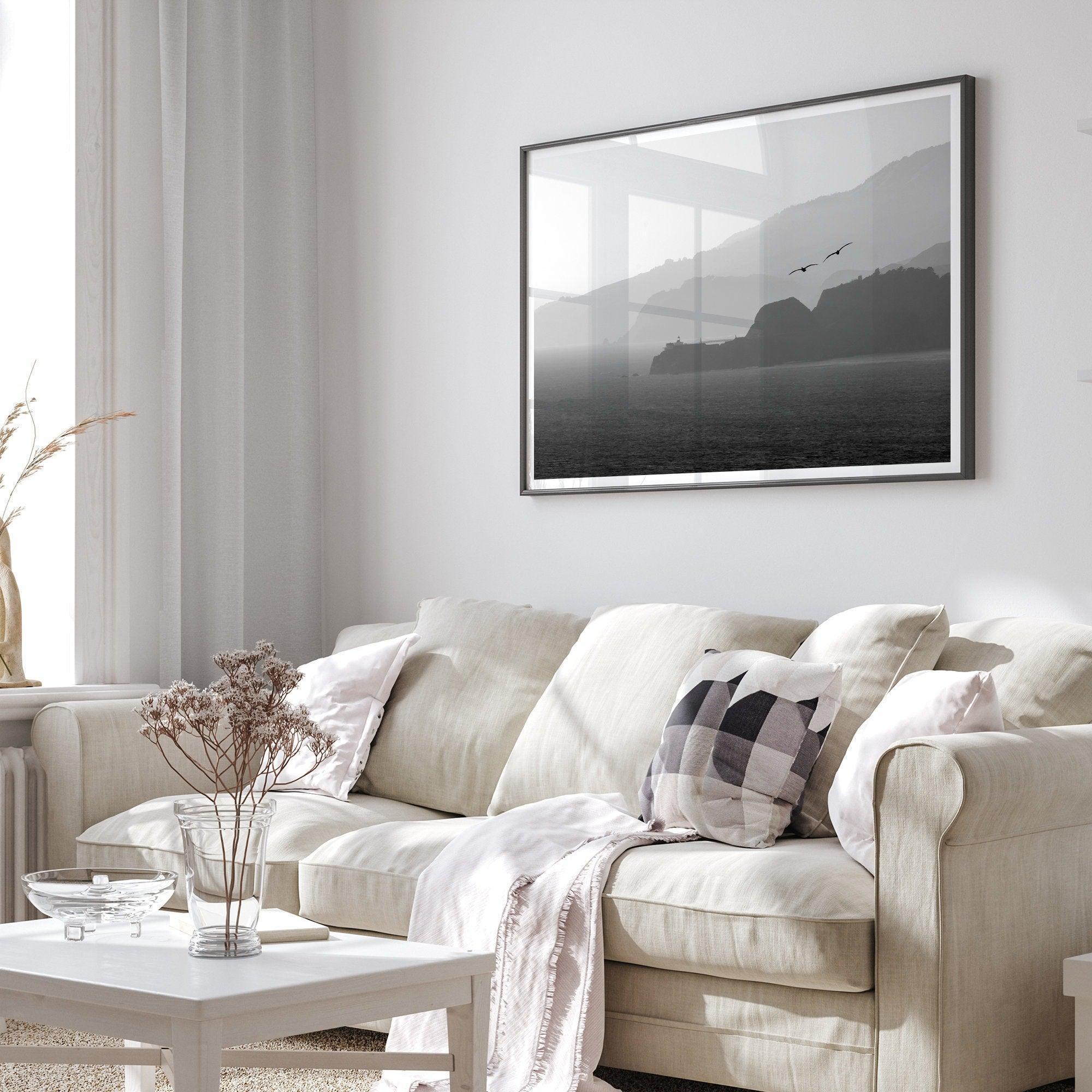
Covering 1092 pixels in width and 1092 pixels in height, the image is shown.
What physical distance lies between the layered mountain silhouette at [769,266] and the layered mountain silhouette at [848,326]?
0.02m

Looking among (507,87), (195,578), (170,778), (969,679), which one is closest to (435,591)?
(195,578)

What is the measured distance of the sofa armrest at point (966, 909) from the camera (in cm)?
238

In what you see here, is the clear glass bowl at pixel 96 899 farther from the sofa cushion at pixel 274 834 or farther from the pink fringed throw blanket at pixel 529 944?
the sofa cushion at pixel 274 834

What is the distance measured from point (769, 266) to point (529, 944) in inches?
72.9

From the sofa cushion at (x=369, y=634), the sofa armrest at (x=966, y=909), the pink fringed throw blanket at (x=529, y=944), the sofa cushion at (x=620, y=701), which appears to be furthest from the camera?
the sofa cushion at (x=369, y=634)

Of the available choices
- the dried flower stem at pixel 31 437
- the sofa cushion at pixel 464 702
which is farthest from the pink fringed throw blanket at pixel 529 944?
the dried flower stem at pixel 31 437

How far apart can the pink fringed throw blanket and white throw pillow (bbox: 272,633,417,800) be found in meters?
0.81

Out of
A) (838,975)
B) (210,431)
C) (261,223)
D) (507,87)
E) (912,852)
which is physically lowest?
(838,975)

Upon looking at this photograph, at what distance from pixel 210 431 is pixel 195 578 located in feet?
1.36

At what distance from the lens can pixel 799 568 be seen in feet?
12.3

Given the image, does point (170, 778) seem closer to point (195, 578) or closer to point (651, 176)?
point (195, 578)

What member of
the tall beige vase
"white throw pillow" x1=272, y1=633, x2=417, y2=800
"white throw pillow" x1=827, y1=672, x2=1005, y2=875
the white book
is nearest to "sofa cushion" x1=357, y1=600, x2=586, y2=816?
"white throw pillow" x1=272, y1=633, x2=417, y2=800

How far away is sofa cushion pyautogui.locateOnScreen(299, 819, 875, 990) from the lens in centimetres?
244

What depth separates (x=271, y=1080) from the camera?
2934mm
